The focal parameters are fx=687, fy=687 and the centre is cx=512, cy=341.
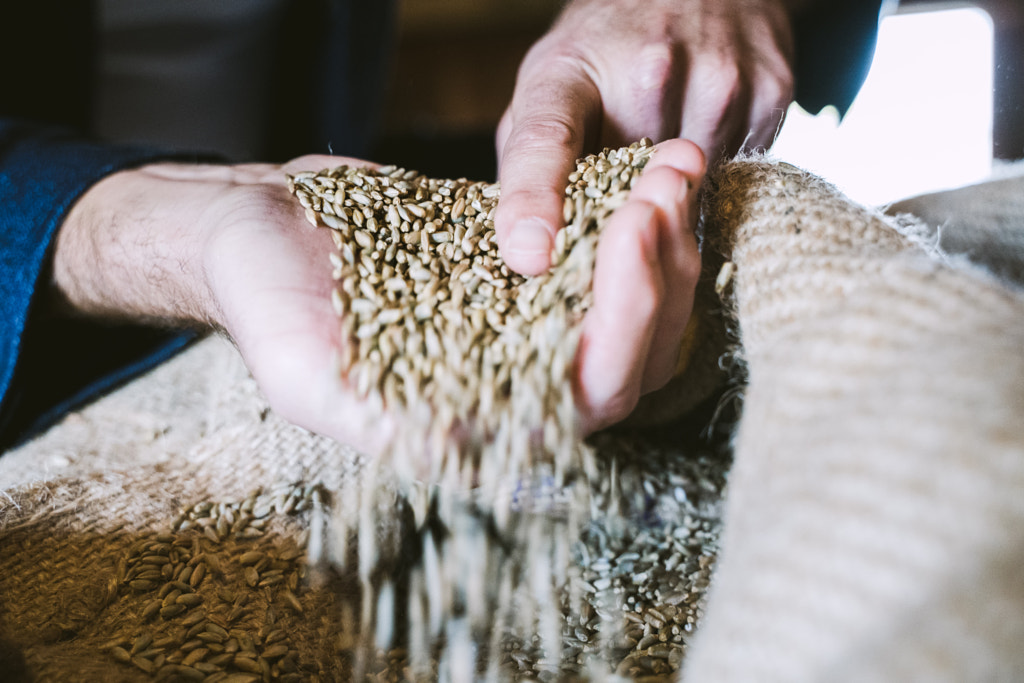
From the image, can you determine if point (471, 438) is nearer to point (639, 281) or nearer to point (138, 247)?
point (639, 281)

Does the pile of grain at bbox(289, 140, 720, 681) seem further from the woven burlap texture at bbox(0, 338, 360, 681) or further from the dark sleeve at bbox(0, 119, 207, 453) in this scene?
the dark sleeve at bbox(0, 119, 207, 453)

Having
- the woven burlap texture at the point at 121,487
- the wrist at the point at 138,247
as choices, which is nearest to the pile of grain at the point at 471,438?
the woven burlap texture at the point at 121,487

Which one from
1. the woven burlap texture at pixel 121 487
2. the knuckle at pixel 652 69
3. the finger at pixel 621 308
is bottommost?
the woven burlap texture at pixel 121 487

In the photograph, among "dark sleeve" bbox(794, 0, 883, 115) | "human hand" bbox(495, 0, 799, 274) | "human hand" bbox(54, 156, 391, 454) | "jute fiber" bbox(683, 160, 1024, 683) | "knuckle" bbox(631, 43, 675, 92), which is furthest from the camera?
"dark sleeve" bbox(794, 0, 883, 115)

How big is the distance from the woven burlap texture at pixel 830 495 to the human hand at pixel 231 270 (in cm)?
39

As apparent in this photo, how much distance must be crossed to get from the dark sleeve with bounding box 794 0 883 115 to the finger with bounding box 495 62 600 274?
1193 millimetres

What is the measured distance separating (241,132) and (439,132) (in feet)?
2.76

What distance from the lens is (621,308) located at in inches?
34.9

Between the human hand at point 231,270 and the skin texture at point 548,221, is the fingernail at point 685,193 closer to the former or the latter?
the skin texture at point 548,221

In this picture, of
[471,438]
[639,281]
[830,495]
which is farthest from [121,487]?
[830,495]

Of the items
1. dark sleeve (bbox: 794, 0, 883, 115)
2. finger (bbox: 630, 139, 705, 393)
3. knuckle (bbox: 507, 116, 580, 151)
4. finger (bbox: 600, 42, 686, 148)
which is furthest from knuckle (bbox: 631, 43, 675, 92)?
dark sleeve (bbox: 794, 0, 883, 115)

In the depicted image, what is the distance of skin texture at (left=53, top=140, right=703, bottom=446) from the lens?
35.6 inches

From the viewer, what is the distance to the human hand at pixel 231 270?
0.98 metres

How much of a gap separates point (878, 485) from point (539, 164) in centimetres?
71
